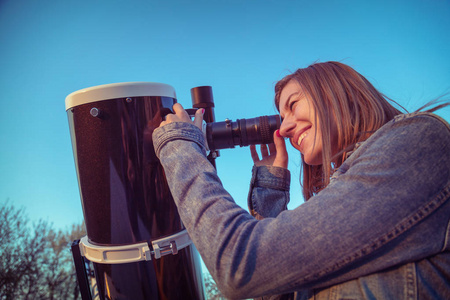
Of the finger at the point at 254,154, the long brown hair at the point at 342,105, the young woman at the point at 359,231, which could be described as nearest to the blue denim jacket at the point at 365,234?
the young woman at the point at 359,231

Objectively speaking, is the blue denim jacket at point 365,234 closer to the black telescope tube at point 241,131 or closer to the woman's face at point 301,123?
the woman's face at point 301,123

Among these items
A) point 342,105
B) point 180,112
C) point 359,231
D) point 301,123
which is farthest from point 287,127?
point 359,231

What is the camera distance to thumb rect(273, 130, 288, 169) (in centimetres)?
87

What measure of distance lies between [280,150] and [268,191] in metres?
0.13

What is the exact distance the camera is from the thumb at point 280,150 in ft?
2.84

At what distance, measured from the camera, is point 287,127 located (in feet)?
2.57

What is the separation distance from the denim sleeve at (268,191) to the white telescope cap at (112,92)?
14.9 inches

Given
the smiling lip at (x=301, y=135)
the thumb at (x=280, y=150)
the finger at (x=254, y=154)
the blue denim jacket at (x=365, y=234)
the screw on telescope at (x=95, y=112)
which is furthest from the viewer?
the finger at (x=254, y=154)

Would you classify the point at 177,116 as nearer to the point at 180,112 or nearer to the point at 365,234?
the point at 180,112

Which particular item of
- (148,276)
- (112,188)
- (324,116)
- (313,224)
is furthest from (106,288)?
(324,116)

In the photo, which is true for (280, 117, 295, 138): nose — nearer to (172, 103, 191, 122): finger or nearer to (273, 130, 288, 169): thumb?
(273, 130, 288, 169): thumb

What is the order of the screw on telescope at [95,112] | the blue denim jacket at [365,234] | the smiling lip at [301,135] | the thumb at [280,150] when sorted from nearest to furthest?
the blue denim jacket at [365,234] < the screw on telescope at [95,112] < the smiling lip at [301,135] < the thumb at [280,150]

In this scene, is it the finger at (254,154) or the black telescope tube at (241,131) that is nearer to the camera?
the black telescope tube at (241,131)

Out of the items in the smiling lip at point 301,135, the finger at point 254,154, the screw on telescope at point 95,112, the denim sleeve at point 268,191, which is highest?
the screw on telescope at point 95,112
